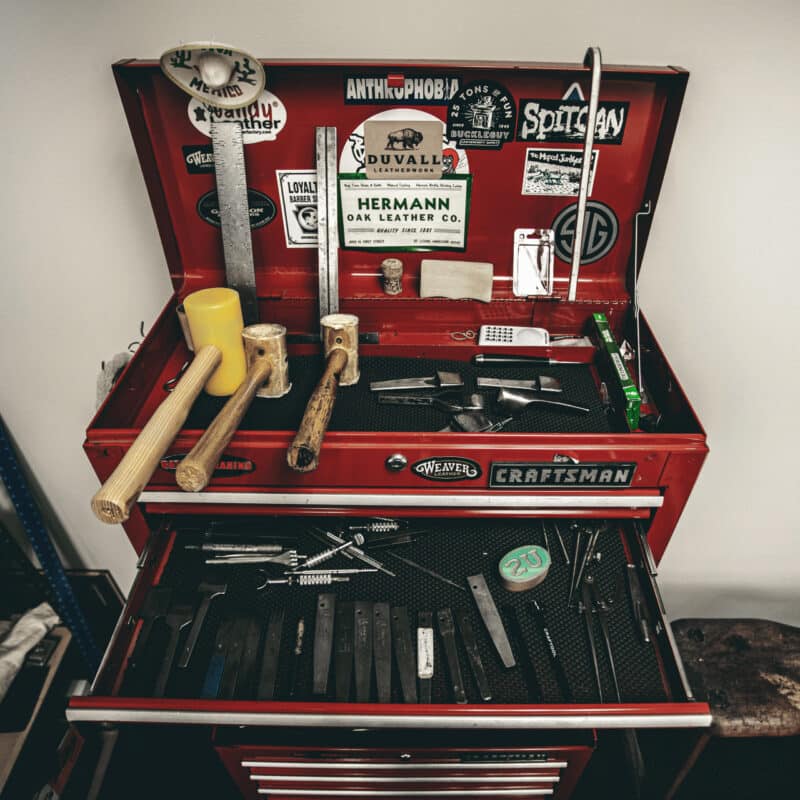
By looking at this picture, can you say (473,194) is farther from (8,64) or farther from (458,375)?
(8,64)

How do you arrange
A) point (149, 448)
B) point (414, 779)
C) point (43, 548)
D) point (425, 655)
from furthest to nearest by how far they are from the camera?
point (43, 548)
point (414, 779)
point (425, 655)
point (149, 448)

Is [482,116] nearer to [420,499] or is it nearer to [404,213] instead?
[404,213]

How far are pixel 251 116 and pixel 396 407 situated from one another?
0.70 m

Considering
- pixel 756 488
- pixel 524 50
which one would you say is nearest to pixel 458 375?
pixel 524 50

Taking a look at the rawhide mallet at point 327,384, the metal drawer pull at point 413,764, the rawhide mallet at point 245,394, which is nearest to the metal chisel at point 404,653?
the metal drawer pull at point 413,764

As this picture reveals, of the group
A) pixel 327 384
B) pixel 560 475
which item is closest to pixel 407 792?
pixel 560 475

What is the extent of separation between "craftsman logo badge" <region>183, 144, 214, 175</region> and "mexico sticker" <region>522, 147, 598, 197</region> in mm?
708

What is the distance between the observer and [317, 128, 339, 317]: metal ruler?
1246mm

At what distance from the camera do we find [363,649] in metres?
1.05

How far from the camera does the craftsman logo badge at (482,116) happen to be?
1188 millimetres

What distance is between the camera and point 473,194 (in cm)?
132

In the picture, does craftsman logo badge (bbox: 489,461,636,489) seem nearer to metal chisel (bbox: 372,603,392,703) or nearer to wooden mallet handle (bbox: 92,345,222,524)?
metal chisel (bbox: 372,603,392,703)

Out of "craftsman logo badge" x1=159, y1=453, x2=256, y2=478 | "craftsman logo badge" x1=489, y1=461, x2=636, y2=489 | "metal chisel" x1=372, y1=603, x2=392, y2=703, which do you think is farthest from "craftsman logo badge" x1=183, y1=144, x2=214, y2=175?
"metal chisel" x1=372, y1=603, x2=392, y2=703

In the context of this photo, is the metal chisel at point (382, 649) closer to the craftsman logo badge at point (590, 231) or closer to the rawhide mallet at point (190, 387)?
the rawhide mallet at point (190, 387)
